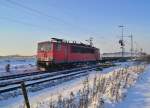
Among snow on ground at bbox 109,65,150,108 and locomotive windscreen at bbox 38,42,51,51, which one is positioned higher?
locomotive windscreen at bbox 38,42,51,51

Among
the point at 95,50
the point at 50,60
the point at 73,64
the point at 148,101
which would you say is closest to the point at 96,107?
the point at 148,101

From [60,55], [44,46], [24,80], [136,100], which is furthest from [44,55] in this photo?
[136,100]

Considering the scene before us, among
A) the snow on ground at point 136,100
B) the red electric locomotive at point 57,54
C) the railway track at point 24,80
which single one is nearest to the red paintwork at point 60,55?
the red electric locomotive at point 57,54

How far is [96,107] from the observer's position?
942cm

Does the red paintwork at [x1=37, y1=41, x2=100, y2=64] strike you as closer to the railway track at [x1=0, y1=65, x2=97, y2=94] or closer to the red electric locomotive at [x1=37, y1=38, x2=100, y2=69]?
the red electric locomotive at [x1=37, y1=38, x2=100, y2=69]

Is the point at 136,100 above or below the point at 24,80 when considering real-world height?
below

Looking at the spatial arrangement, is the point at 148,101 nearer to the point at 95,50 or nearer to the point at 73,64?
the point at 73,64

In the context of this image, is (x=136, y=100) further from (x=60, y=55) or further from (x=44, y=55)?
(x=44, y=55)

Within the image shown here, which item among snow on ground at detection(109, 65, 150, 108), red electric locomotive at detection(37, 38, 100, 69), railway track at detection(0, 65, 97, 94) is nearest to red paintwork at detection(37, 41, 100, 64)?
red electric locomotive at detection(37, 38, 100, 69)

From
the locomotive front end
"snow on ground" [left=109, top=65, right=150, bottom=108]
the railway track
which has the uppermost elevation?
the locomotive front end

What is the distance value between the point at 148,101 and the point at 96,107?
12.8 ft

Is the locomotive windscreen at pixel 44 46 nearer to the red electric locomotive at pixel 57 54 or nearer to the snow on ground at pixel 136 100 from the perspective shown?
the red electric locomotive at pixel 57 54

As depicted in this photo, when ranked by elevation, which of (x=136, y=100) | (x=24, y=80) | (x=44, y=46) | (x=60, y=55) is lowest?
(x=136, y=100)

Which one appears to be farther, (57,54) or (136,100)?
(57,54)
